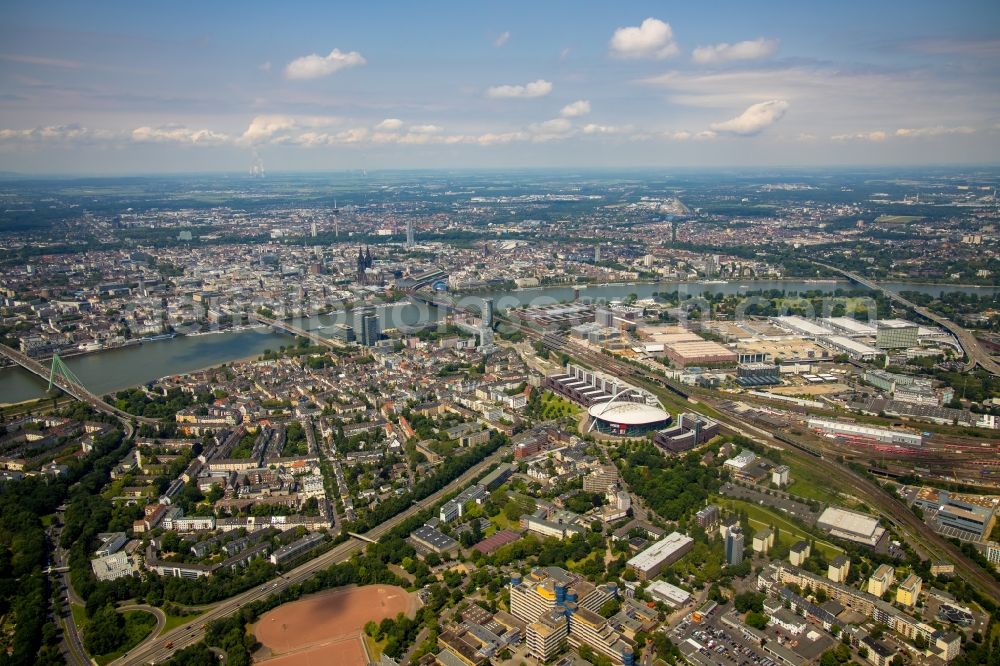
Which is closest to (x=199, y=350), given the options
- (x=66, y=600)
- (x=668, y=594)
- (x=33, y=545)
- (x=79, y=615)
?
(x=33, y=545)

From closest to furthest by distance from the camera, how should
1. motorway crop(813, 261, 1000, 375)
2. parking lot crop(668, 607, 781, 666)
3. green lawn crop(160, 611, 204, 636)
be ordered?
parking lot crop(668, 607, 781, 666), green lawn crop(160, 611, 204, 636), motorway crop(813, 261, 1000, 375)

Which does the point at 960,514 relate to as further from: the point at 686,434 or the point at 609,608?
the point at 609,608

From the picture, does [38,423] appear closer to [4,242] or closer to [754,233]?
[4,242]

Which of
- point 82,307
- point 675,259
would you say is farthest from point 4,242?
point 675,259

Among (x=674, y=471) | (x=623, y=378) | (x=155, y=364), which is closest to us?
(x=674, y=471)

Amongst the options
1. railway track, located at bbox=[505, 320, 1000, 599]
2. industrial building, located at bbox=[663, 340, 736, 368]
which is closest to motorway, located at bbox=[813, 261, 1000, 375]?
industrial building, located at bbox=[663, 340, 736, 368]

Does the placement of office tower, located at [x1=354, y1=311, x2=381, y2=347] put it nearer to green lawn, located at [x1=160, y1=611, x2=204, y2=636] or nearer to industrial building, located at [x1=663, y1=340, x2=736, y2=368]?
industrial building, located at [x1=663, y1=340, x2=736, y2=368]

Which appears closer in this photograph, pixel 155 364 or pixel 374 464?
pixel 374 464
